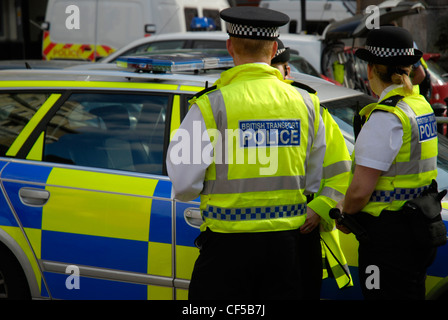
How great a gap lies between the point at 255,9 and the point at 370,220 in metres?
0.94

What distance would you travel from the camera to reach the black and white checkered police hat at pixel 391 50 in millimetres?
2729

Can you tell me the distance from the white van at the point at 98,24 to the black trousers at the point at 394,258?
24.3 feet

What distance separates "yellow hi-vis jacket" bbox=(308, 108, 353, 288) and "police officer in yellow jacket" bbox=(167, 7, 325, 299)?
23cm

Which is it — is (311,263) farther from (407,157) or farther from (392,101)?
(392,101)

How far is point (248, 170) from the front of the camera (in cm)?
231

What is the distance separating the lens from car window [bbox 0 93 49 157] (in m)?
3.46

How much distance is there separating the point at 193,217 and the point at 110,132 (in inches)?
26.6

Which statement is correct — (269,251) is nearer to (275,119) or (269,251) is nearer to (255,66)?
(275,119)

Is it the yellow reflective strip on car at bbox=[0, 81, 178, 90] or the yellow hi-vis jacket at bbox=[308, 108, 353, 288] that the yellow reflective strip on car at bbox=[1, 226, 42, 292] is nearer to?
the yellow reflective strip on car at bbox=[0, 81, 178, 90]

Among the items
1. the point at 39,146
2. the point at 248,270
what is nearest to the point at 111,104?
the point at 39,146

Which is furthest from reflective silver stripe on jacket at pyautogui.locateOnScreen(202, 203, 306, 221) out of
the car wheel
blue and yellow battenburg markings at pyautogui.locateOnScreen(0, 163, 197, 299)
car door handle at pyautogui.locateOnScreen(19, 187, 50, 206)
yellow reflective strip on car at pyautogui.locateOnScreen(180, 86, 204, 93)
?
the car wheel

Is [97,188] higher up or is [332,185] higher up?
[332,185]

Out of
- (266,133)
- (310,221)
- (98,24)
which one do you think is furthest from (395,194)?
(98,24)

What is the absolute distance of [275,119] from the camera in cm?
233
